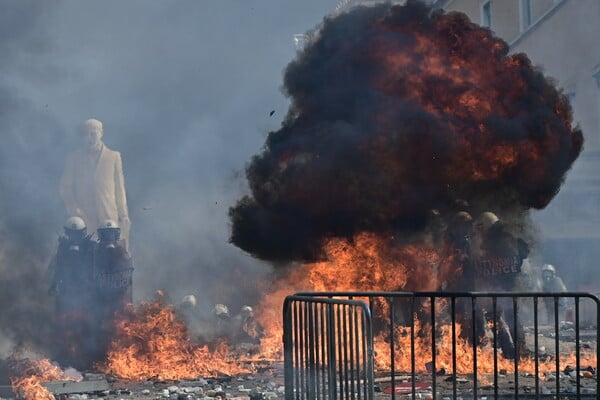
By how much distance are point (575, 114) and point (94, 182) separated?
44.5 feet

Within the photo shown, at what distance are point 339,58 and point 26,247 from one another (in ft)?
23.5

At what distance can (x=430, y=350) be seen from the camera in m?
15.9

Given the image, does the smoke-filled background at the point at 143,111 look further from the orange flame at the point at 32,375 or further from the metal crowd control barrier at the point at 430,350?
the metal crowd control barrier at the point at 430,350

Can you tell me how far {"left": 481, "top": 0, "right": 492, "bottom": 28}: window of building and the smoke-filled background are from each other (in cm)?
1076

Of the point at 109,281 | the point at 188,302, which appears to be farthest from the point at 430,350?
the point at 188,302

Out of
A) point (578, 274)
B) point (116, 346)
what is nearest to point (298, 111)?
point (116, 346)

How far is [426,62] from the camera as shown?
16.1 m

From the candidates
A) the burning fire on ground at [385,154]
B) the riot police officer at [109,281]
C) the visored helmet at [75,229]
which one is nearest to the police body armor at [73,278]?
the riot police officer at [109,281]

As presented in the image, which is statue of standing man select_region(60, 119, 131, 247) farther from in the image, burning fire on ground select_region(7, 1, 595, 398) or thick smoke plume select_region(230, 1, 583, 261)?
thick smoke plume select_region(230, 1, 583, 261)

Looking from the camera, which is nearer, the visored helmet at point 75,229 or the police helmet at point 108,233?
the visored helmet at point 75,229

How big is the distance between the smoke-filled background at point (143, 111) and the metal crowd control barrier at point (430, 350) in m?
4.91

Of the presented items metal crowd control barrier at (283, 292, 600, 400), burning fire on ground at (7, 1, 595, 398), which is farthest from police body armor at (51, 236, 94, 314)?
metal crowd control barrier at (283, 292, 600, 400)

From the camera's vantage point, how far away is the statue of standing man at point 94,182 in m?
19.6

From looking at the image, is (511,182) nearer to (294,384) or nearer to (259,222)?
(259,222)
